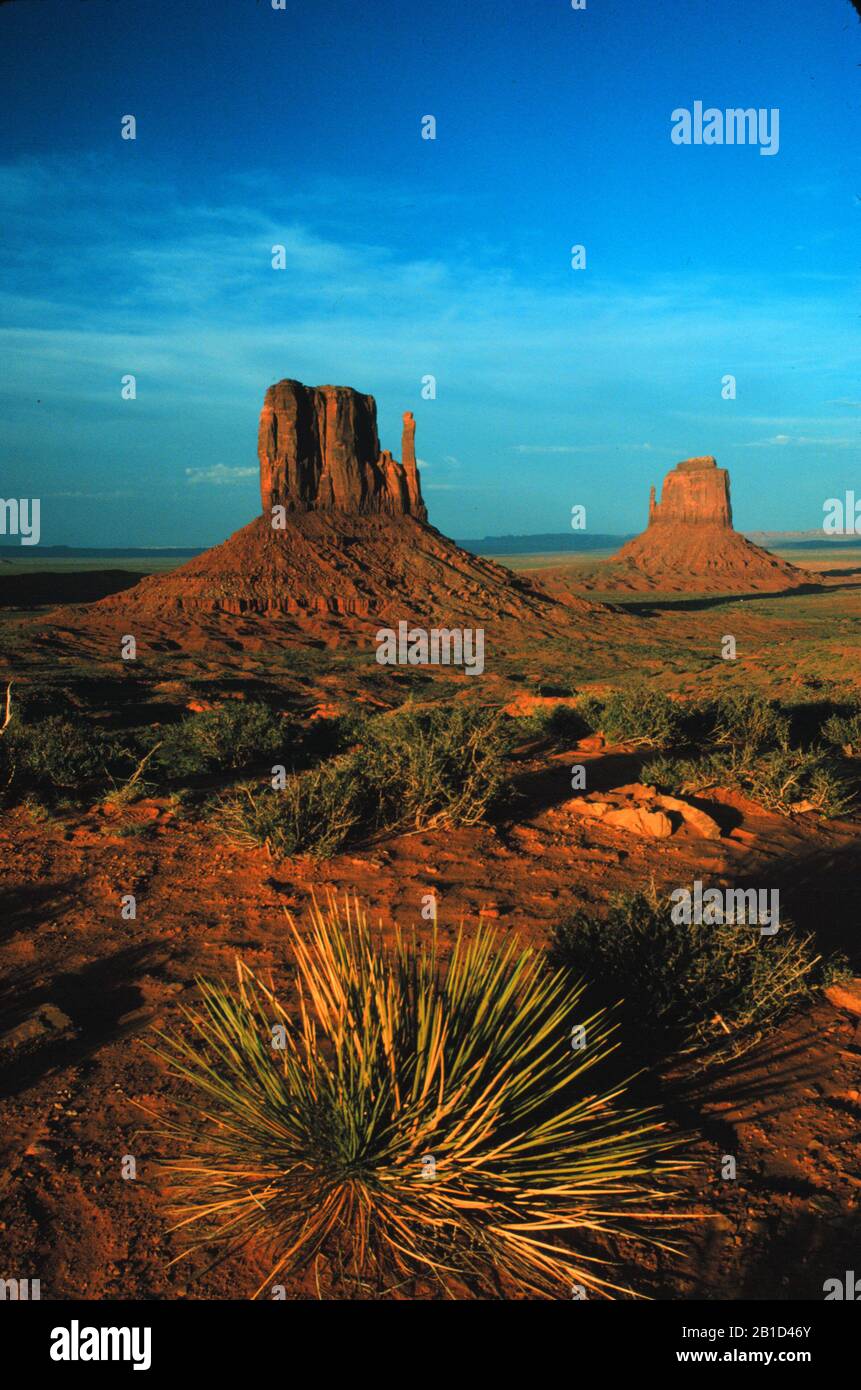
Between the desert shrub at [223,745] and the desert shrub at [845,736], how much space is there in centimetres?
761

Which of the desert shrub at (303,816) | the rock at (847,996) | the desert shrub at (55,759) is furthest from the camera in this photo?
the desert shrub at (55,759)

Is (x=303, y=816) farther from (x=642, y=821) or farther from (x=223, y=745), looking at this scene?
(x=223, y=745)

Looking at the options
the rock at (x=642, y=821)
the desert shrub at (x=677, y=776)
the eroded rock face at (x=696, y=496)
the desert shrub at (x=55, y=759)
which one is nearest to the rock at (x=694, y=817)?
the rock at (x=642, y=821)

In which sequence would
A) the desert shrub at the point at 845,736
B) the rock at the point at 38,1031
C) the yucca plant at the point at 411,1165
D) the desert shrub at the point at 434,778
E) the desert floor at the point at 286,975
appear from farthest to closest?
1. the desert shrub at the point at 845,736
2. the desert shrub at the point at 434,778
3. the rock at the point at 38,1031
4. the desert floor at the point at 286,975
5. the yucca plant at the point at 411,1165

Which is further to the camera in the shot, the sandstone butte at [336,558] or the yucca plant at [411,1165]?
the sandstone butte at [336,558]

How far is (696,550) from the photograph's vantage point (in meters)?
107

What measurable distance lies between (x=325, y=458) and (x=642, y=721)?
57.8m

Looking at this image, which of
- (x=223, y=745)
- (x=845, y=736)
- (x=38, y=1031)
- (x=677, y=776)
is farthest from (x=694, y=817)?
(x=223, y=745)

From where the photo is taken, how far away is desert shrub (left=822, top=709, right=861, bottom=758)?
10867 mm

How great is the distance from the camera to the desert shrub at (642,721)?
10148mm

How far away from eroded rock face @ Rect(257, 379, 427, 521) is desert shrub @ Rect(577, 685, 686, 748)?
5347cm

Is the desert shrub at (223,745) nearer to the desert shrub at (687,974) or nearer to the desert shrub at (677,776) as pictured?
the desert shrub at (677,776)

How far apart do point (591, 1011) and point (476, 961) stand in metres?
1.07

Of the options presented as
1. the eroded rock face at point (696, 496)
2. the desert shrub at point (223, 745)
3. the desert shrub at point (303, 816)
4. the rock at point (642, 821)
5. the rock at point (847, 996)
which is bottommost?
the rock at point (847, 996)
